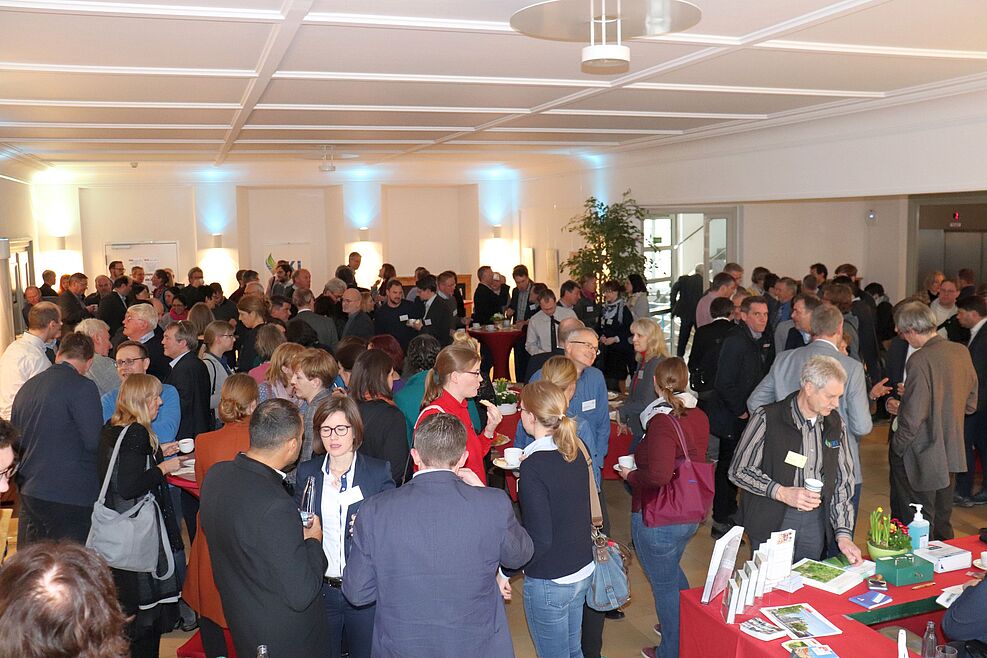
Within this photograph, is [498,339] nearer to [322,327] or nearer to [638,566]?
[322,327]

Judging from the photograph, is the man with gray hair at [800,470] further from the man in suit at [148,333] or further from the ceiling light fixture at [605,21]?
the man in suit at [148,333]

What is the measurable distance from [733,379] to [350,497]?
11.1ft

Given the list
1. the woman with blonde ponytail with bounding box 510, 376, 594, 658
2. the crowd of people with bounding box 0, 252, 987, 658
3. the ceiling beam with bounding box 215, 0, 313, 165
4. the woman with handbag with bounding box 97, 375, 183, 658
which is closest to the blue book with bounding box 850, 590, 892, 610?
the crowd of people with bounding box 0, 252, 987, 658

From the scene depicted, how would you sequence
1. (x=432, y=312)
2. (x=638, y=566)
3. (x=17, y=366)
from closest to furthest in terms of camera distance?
(x=17, y=366) → (x=638, y=566) → (x=432, y=312)

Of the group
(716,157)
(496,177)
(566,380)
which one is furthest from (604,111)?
(496,177)

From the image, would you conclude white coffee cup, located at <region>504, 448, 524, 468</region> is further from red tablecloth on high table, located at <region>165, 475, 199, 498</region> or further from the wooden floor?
red tablecloth on high table, located at <region>165, 475, 199, 498</region>

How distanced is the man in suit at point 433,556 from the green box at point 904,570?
178cm

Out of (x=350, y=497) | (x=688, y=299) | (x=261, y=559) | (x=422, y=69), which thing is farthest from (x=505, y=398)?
(x=688, y=299)

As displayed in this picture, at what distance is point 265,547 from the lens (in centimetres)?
284

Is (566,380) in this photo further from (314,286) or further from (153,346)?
(314,286)

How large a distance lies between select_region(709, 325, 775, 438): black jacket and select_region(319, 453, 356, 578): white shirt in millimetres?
3285

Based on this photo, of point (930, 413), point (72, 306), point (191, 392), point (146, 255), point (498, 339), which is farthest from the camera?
point (146, 255)

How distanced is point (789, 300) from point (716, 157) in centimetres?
187

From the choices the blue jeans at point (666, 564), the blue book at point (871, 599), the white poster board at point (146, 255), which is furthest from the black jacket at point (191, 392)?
the white poster board at point (146, 255)
